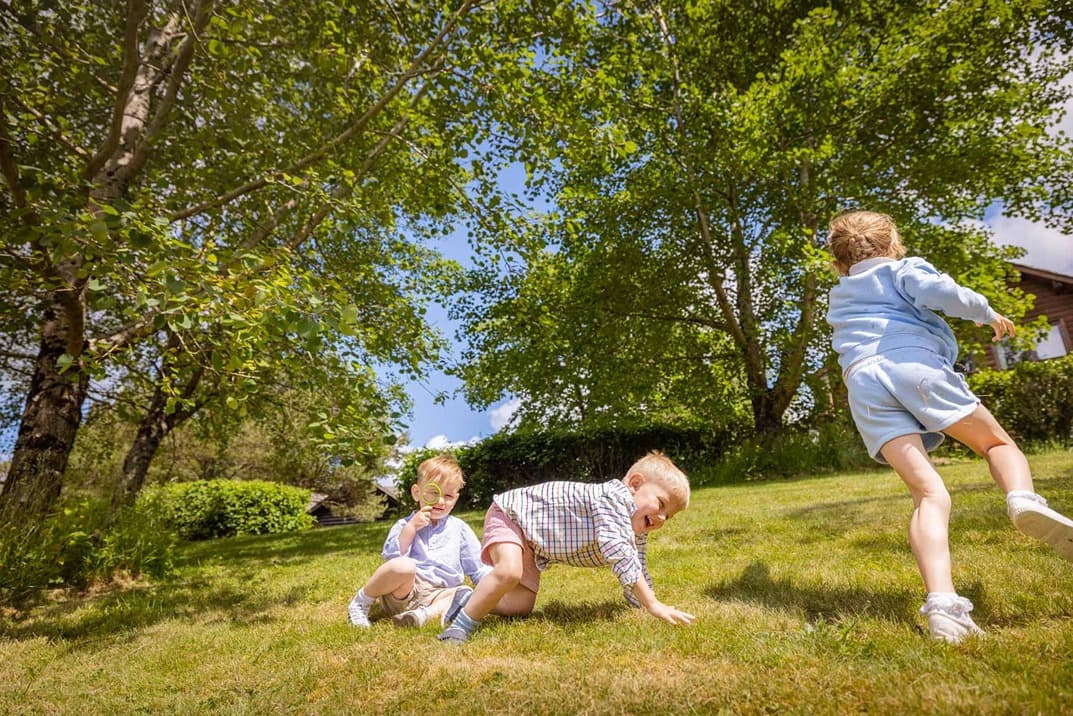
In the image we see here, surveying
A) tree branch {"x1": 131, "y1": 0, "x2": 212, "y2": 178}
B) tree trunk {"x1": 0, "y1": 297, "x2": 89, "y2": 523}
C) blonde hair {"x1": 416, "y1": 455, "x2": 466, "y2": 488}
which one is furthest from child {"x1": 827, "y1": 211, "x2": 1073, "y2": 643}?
tree branch {"x1": 131, "y1": 0, "x2": 212, "y2": 178}

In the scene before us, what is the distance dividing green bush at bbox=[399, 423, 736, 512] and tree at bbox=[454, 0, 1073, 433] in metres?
1.47

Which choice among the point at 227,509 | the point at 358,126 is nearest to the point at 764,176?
the point at 358,126

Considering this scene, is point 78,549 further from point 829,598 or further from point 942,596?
point 942,596

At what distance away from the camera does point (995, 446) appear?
2.79 m

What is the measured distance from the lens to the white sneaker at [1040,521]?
7.89 ft

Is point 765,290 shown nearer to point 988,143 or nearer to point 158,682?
point 988,143

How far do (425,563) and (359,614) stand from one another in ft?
1.58

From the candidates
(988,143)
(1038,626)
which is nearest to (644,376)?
(988,143)

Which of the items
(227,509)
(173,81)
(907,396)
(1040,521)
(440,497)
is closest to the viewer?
(1040,521)

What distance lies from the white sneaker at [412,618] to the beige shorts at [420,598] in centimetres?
17

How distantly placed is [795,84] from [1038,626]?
44.9ft

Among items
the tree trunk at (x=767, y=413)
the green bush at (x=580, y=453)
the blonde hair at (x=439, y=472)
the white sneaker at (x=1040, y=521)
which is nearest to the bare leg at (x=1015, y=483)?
the white sneaker at (x=1040, y=521)

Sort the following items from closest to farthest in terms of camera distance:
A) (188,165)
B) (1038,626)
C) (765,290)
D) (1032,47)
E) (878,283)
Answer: (1038,626) → (878,283) → (188,165) → (1032,47) → (765,290)

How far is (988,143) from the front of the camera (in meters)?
13.0
